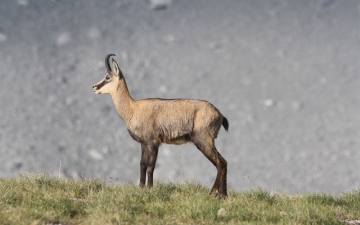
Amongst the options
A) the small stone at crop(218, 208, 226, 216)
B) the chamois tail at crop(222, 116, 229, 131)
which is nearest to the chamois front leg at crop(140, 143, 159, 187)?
the chamois tail at crop(222, 116, 229, 131)

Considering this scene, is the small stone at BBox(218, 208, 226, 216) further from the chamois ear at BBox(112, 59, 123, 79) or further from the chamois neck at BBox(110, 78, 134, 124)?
the chamois ear at BBox(112, 59, 123, 79)

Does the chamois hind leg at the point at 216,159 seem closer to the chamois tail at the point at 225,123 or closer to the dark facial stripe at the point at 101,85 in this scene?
the chamois tail at the point at 225,123

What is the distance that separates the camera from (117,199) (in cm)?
777

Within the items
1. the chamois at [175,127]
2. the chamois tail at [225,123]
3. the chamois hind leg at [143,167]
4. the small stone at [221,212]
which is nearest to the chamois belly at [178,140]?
the chamois at [175,127]

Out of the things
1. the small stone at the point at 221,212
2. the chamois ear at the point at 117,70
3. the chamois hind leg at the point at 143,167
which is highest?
the chamois ear at the point at 117,70

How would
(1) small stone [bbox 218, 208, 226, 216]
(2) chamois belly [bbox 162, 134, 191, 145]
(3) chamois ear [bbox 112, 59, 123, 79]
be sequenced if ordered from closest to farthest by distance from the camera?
(1) small stone [bbox 218, 208, 226, 216]
(2) chamois belly [bbox 162, 134, 191, 145]
(3) chamois ear [bbox 112, 59, 123, 79]

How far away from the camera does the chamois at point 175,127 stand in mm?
9312

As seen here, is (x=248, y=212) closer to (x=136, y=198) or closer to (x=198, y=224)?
(x=198, y=224)

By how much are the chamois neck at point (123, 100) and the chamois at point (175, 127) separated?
0.07 metres

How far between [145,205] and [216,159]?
1.92 meters

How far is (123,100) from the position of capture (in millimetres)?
10133

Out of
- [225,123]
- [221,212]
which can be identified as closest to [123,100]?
[225,123]

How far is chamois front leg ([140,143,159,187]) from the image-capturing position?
370 inches

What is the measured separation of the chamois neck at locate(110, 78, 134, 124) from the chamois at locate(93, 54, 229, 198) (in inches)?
2.6
